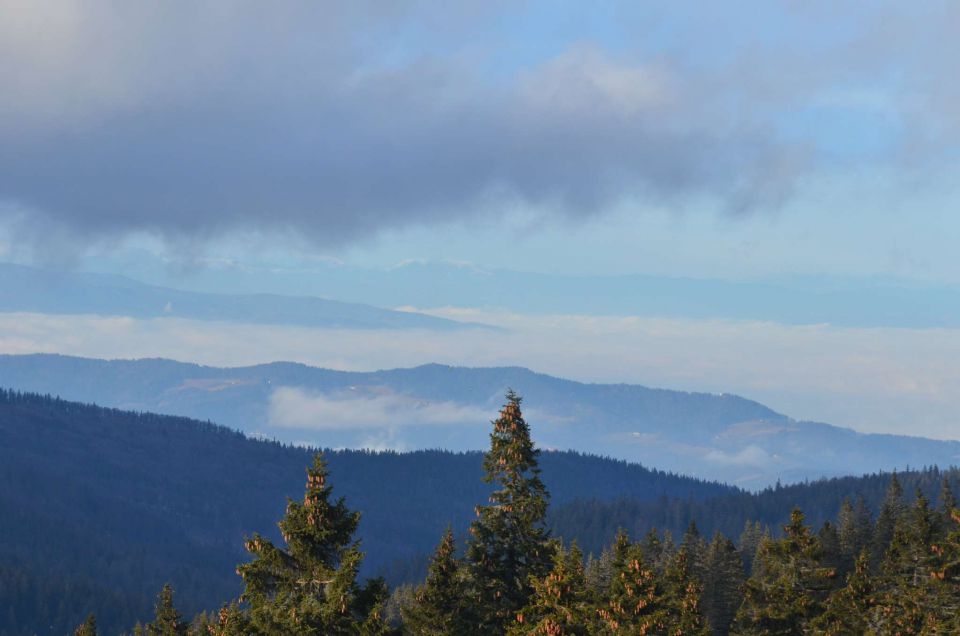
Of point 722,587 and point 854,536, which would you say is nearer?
point 722,587

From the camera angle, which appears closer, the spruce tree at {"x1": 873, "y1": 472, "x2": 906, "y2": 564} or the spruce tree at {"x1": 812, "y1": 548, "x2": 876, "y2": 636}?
the spruce tree at {"x1": 812, "y1": 548, "x2": 876, "y2": 636}

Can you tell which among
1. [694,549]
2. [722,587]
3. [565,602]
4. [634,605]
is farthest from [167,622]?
[694,549]

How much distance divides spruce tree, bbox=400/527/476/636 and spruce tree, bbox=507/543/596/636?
5689 millimetres

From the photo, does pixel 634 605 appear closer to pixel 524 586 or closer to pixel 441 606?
pixel 524 586

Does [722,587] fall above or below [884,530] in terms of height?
below

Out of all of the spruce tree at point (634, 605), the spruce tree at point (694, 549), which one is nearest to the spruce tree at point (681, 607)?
the spruce tree at point (634, 605)

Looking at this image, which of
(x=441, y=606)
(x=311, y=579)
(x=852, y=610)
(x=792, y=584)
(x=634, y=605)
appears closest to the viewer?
(x=311, y=579)

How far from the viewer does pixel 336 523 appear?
45.2 metres

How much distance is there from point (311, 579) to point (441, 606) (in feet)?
31.4

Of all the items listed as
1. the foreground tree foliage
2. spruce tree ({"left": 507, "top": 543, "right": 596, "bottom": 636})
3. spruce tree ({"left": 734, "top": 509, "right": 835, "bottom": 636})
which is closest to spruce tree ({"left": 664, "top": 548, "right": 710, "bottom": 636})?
the foreground tree foliage

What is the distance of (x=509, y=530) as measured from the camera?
5559cm

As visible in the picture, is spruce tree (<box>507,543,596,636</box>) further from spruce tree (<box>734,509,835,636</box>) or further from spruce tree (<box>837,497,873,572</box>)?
spruce tree (<box>837,497,873,572</box>)

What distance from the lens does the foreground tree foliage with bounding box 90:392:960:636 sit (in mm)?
44625

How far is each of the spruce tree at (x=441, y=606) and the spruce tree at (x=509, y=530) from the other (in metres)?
1.24
